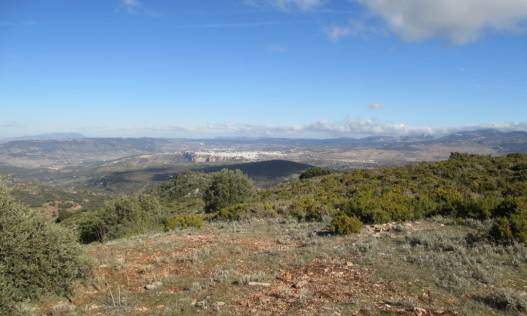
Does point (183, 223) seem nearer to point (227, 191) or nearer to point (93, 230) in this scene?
point (93, 230)

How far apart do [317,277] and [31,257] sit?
7350mm

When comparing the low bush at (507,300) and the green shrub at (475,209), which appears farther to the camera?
the green shrub at (475,209)

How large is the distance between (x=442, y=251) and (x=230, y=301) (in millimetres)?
6620

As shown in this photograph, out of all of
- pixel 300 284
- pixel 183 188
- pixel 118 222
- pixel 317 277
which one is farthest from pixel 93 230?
pixel 183 188

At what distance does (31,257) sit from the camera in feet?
31.1

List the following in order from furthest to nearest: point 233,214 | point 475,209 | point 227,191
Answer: point 227,191 < point 233,214 < point 475,209

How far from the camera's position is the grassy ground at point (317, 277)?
7.89 meters

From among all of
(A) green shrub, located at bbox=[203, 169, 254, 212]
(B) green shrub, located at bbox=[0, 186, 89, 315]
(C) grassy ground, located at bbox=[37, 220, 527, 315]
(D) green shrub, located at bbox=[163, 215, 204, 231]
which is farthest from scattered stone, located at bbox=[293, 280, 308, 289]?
(A) green shrub, located at bbox=[203, 169, 254, 212]

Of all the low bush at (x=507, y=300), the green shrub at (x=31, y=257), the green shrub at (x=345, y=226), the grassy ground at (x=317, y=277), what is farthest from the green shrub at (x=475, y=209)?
the green shrub at (x=31, y=257)

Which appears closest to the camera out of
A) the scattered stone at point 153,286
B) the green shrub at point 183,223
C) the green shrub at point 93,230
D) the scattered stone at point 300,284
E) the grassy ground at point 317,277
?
the grassy ground at point 317,277

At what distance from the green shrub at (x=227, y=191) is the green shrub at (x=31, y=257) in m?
26.5

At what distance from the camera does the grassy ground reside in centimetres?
789

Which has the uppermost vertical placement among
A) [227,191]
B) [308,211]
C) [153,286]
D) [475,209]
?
[475,209]

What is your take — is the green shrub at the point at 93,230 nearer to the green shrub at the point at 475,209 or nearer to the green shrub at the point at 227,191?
the green shrub at the point at 227,191
